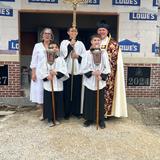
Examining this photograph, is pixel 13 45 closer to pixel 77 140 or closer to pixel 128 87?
pixel 128 87

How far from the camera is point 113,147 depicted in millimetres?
7105

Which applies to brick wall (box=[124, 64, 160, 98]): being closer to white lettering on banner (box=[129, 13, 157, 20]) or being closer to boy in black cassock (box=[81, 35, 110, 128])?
white lettering on banner (box=[129, 13, 157, 20])

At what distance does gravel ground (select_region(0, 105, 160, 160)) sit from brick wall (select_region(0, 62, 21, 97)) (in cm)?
154

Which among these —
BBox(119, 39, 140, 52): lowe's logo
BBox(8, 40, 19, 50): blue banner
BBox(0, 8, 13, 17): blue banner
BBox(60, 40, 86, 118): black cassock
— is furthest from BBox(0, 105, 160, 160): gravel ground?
BBox(0, 8, 13, 17): blue banner

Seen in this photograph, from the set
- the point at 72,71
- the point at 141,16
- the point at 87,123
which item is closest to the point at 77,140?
the point at 87,123

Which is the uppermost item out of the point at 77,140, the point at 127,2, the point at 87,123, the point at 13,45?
the point at 127,2

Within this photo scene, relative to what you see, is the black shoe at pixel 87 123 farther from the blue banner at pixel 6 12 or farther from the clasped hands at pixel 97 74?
the blue banner at pixel 6 12

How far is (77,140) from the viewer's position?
7340 mm

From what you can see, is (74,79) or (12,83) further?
(12,83)

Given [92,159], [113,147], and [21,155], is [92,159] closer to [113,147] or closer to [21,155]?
[113,147]

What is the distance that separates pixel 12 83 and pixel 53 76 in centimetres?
239

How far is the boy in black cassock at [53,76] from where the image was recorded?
802cm

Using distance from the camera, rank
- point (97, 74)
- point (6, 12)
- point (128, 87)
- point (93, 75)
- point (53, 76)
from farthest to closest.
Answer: point (128, 87) → point (6, 12) → point (53, 76) → point (93, 75) → point (97, 74)

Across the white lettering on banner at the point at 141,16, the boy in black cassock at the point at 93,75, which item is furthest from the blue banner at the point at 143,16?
the boy in black cassock at the point at 93,75
